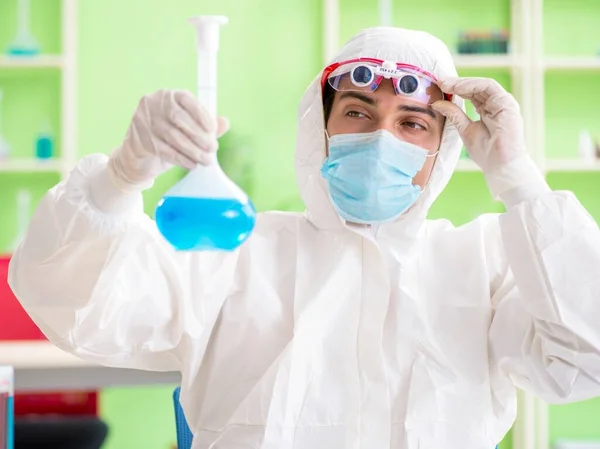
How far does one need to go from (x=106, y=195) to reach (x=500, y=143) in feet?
2.09

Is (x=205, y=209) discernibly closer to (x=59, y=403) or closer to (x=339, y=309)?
(x=339, y=309)

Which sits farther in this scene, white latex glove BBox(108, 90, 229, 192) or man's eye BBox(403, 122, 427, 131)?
man's eye BBox(403, 122, 427, 131)

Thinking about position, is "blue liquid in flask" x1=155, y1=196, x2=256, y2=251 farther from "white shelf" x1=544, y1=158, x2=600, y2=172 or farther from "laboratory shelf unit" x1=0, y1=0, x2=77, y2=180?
"white shelf" x1=544, y1=158, x2=600, y2=172

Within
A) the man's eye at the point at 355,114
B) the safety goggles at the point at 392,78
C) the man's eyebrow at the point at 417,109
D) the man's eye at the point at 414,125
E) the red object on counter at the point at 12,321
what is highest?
the safety goggles at the point at 392,78

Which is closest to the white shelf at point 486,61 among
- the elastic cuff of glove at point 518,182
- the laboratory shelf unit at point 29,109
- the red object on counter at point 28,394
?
the laboratory shelf unit at point 29,109

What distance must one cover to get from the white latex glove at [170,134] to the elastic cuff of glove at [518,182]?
50 cm

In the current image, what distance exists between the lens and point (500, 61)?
3.97 metres

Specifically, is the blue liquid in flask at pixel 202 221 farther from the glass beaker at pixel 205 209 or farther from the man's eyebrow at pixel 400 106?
the man's eyebrow at pixel 400 106

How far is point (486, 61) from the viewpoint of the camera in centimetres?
397

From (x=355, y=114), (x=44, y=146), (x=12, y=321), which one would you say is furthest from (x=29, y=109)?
(x=355, y=114)

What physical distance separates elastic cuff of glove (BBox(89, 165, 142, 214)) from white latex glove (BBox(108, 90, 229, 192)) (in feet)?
0.22

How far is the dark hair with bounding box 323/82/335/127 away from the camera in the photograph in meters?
1.70

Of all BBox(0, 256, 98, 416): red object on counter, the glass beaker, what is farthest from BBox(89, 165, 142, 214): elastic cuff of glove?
BBox(0, 256, 98, 416): red object on counter

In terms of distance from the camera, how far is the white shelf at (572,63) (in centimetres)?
393
